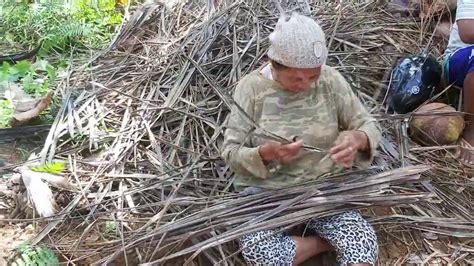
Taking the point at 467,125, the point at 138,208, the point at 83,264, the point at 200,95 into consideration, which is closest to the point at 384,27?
the point at 467,125

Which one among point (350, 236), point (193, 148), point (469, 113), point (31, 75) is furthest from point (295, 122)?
point (31, 75)

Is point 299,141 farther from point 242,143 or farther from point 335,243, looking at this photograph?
point 335,243

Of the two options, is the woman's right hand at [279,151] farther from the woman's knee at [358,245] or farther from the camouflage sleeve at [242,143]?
the woman's knee at [358,245]

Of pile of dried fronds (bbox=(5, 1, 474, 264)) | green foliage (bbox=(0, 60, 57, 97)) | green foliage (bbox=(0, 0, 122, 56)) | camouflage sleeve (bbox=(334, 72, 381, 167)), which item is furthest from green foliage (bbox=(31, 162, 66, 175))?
green foliage (bbox=(0, 0, 122, 56))

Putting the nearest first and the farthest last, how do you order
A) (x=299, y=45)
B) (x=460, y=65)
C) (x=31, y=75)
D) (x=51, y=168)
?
(x=299, y=45), (x=51, y=168), (x=460, y=65), (x=31, y=75)

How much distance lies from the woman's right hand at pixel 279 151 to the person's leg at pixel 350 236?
295 mm

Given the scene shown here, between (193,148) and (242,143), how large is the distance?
67cm

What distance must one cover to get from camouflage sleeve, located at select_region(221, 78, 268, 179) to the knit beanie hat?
0.90 feet

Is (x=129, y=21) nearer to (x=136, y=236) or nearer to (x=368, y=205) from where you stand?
(x=136, y=236)

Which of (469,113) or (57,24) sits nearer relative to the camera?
(469,113)

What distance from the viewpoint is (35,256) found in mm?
2918

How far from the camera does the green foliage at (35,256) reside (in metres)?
2.91

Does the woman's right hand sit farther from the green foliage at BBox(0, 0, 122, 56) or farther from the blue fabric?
the green foliage at BBox(0, 0, 122, 56)

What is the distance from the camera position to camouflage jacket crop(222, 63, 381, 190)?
9.13ft
